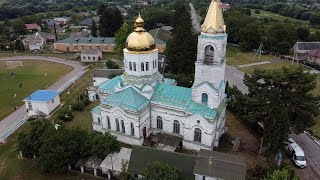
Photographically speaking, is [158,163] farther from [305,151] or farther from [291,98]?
[305,151]

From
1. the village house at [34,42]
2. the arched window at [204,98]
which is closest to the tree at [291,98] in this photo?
the arched window at [204,98]

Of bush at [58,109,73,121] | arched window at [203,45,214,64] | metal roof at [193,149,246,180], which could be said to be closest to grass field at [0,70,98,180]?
bush at [58,109,73,121]

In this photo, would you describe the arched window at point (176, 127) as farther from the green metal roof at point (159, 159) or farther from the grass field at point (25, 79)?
the grass field at point (25, 79)

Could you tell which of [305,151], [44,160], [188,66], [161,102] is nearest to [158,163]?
[161,102]

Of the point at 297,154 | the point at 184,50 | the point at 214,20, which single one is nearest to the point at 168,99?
the point at 214,20

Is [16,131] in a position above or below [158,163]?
below

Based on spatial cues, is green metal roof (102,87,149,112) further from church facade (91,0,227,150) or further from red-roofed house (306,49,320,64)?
red-roofed house (306,49,320,64)
